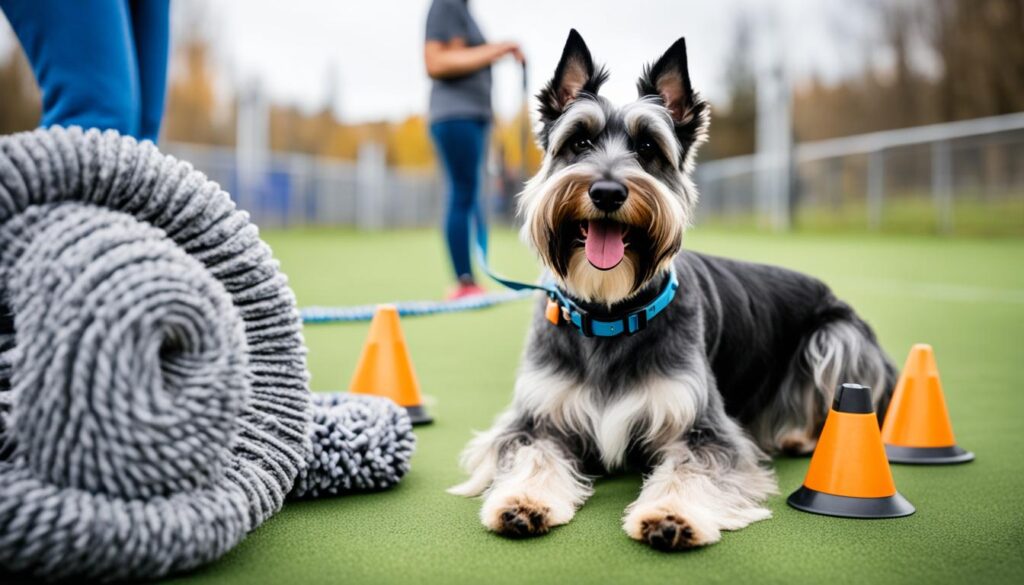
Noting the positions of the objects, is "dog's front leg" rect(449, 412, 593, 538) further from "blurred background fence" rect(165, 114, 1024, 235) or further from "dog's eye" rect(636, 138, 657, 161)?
"blurred background fence" rect(165, 114, 1024, 235)

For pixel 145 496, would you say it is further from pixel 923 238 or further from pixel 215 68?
pixel 215 68

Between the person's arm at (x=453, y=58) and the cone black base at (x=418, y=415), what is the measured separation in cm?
361

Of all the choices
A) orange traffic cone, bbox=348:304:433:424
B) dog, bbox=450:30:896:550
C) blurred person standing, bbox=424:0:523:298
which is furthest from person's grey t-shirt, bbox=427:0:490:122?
dog, bbox=450:30:896:550

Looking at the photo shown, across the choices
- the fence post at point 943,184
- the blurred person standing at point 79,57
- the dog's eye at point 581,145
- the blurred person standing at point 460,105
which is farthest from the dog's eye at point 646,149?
the fence post at point 943,184

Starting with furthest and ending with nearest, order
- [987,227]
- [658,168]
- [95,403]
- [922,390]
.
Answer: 1. [987,227]
2. [922,390]
3. [658,168]
4. [95,403]

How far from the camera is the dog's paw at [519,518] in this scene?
7.56 ft

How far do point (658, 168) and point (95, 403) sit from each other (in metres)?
1.89

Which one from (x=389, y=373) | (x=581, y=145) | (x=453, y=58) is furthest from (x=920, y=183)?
(x=581, y=145)

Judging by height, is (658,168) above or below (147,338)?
above

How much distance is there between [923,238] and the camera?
17781mm

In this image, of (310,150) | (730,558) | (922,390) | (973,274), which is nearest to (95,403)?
(730,558)

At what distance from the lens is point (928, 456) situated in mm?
3068

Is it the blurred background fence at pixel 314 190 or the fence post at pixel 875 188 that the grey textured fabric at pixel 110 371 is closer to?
the fence post at pixel 875 188

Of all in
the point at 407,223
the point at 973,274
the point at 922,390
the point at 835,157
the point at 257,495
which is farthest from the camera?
the point at 407,223
